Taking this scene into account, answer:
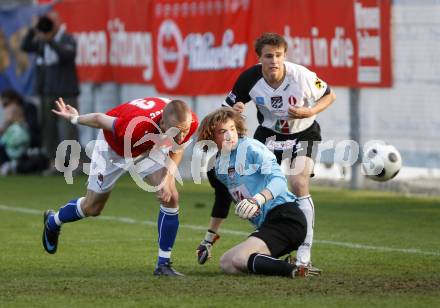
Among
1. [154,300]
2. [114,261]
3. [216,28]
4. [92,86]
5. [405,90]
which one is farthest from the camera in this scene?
[92,86]

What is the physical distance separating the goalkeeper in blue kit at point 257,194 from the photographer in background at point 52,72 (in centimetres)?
1007

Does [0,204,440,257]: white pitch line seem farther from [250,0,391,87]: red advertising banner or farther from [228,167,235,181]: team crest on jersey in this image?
[250,0,391,87]: red advertising banner

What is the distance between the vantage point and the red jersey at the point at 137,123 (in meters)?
8.70


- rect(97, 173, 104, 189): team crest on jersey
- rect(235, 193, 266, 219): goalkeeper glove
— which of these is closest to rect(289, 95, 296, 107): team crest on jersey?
rect(235, 193, 266, 219): goalkeeper glove

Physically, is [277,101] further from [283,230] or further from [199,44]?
[199,44]

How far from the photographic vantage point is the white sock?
8.61 m

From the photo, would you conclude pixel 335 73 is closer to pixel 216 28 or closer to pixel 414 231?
pixel 216 28

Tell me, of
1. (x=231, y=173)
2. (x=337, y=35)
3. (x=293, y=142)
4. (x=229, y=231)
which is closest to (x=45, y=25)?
(x=337, y=35)

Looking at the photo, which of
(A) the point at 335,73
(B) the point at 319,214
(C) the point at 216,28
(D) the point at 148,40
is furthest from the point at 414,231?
(D) the point at 148,40

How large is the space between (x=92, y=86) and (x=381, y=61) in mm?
7035

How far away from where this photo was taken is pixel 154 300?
737 cm

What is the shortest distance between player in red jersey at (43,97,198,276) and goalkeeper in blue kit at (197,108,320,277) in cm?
27

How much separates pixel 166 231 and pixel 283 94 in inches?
56.7

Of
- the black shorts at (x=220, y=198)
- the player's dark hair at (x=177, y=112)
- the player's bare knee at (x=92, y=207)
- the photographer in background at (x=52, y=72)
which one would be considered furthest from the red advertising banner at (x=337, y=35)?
the player's dark hair at (x=177, y=112)
